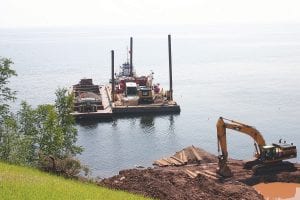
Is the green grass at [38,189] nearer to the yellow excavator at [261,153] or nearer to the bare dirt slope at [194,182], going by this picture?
the bare dirt slope at [194,182]

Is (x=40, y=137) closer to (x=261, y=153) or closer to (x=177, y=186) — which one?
(x=177, y=186)

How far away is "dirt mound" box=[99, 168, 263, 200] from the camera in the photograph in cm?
3003

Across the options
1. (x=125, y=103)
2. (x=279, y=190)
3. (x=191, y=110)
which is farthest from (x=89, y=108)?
(x=279, y=190)

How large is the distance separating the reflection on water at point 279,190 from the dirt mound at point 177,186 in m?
2.15

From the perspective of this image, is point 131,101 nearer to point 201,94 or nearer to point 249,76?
point 201,94

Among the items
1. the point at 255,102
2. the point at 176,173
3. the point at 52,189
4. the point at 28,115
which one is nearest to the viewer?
the point at 52,189

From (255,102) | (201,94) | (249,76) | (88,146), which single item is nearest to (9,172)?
(88,146)

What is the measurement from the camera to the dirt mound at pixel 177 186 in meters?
30.0

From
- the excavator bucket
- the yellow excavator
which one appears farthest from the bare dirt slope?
the yellow excavator

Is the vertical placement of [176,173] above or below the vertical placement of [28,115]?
below

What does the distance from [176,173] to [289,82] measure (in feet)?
286

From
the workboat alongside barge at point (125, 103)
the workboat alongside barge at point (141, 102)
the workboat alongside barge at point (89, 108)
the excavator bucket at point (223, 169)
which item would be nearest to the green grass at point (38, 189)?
the excavator bucket at point (223, 169)

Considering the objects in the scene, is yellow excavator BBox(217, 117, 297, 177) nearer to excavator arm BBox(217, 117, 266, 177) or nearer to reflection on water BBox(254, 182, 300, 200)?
excavator arm BBox(217, 117, 266, 177)

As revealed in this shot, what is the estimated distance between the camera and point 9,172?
76.0 ft
